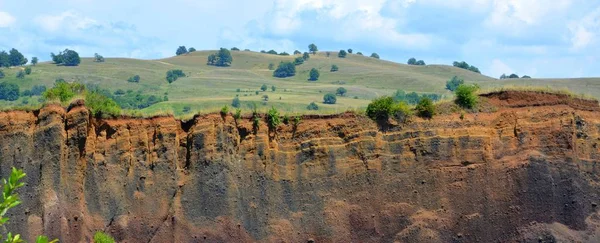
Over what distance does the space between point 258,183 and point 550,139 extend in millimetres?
12850

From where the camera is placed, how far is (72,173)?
38.8m

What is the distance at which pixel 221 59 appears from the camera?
176000mm

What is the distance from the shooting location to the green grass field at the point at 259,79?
123000mm

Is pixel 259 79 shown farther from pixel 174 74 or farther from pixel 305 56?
pixel 305 56

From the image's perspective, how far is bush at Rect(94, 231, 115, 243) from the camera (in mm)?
37438

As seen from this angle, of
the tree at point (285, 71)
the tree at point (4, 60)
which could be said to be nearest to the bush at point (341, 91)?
the tree at point (285, 71)

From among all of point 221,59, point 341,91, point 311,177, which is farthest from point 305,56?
point 311,177

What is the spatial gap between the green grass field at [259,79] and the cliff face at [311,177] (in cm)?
6879

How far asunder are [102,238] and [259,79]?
118 m

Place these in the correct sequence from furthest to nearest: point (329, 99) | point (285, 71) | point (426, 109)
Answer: point (285, 71)
point (329, 99)
point (426, 109)

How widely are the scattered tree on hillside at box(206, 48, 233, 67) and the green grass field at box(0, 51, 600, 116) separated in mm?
1288

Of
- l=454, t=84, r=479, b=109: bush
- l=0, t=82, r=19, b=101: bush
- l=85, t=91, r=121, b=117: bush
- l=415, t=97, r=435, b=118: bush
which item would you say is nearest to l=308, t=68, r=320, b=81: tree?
l=0, t=82, r=19, b=101: bush

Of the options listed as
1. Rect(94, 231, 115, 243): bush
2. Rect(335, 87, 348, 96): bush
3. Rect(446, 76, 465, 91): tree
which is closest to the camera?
Rect(94, 231, 115, 243): bush

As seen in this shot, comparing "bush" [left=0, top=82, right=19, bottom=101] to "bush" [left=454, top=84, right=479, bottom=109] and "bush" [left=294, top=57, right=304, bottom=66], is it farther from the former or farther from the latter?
"bush" [left=454, top=84, right=479, bottom=109]
